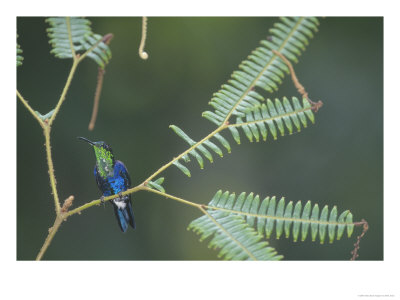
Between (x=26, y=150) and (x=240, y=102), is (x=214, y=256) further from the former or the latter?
(x=26, y=150)

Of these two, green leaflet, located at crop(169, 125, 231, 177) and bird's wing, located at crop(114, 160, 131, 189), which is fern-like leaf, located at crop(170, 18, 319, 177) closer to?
green leaflet, located at crop(169, 125, 231, 177)

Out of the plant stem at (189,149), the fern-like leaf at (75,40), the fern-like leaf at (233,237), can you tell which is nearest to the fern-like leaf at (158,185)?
the plant stem at (189,149)

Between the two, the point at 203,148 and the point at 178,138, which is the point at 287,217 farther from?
the point at 178,138

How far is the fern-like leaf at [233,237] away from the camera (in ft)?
3.35

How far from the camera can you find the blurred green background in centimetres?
134

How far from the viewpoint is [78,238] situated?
1517mm

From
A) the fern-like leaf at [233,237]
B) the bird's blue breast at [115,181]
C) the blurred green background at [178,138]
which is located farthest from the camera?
the blurred green background at [178,138]

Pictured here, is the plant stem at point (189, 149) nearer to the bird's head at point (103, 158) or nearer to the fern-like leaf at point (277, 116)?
the fern-like leaf at point (277, 116)

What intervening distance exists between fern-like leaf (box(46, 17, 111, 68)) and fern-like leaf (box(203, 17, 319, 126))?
1.06 feet

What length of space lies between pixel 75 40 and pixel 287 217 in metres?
0.70

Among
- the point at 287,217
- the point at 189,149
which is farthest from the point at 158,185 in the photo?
the point at 287,217

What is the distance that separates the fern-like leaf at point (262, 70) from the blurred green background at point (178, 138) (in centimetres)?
12

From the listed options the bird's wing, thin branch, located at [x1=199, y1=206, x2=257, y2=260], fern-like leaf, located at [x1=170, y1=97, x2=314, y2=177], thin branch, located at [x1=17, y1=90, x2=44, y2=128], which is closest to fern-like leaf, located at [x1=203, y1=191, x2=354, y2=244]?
thin branch, located at [x1=199, y1=206, x2=257, y2=260]

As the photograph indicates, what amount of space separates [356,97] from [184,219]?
806mm
